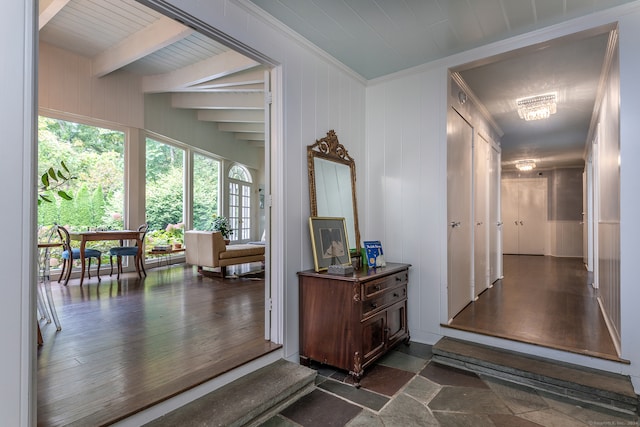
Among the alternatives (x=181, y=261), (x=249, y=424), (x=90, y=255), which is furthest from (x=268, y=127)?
(x=181, y=261)

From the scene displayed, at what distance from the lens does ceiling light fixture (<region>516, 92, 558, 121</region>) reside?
395cm

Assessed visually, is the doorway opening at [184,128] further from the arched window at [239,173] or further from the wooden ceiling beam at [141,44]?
the arched window at [239,173]

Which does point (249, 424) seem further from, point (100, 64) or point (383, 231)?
point (100, 64)

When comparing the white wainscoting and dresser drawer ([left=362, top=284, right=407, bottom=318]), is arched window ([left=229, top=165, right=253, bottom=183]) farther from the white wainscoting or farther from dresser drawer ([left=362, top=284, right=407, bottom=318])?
the white wainscoting

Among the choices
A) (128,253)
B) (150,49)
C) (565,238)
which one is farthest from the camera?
(565,238)

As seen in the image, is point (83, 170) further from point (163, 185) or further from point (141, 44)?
point (141, 44)

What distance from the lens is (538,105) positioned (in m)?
3.99

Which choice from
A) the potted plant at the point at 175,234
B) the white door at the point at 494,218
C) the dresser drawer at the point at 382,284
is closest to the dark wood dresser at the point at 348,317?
the dresser drawer at the point at 382,284

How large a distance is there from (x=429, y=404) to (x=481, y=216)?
10.9ft

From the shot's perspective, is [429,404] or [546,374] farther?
[546,374]

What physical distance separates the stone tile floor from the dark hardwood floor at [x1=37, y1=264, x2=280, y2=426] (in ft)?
1.83

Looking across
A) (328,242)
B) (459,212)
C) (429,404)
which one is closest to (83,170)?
(328,242)

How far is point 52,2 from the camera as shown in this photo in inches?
133

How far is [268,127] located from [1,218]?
1.77 meters
